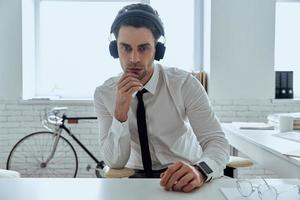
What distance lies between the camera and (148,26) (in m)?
1.42

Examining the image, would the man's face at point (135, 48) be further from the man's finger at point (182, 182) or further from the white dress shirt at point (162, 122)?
the man's finger at point (182, 182)

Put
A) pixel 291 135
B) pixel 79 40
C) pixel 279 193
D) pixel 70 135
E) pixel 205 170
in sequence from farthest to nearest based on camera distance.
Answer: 1. pixel 79 40
2. pixel 70 135
3. pixel 291 135
4. pixel 205 170
5. pixel 279 193

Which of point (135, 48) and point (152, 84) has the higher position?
point (135, 48)

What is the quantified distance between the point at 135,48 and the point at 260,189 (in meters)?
0.67

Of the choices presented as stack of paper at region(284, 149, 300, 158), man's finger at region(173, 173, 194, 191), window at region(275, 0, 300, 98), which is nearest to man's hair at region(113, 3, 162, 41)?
man's finger at region(173, 173, 194, 191)

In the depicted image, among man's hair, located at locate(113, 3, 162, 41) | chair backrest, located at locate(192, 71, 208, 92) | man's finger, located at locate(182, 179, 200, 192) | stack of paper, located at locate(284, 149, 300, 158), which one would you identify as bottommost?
stack of paper, located at locate(284, 149, 300, 158)

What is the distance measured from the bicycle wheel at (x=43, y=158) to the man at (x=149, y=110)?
216 centimetres

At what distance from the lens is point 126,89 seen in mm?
1419

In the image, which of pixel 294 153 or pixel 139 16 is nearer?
pixel 139 16

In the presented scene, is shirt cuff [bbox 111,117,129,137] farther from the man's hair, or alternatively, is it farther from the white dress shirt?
the man's hair

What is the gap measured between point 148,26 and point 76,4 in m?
2.61

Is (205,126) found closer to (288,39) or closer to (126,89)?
(126,89)

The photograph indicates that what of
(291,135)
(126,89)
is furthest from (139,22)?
(291,135)

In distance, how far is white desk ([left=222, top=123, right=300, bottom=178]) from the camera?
1664 mm
